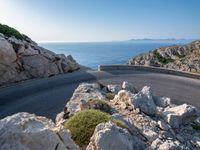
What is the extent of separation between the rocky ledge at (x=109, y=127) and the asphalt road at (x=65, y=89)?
15.7 ft

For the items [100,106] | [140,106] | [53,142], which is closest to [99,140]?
[53,142]

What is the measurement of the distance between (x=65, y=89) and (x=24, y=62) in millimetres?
7620

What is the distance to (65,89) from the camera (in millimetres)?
28672

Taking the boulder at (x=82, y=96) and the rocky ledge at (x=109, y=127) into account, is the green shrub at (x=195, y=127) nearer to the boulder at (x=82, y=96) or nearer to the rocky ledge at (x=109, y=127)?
the rocky ledge at (x=109, y=127)

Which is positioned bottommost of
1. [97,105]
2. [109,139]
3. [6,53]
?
[97,105]

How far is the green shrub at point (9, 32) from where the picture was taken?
35.1 m

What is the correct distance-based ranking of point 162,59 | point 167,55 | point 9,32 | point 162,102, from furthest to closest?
point 167,55, point 162,59, point 9,32, point 162,102

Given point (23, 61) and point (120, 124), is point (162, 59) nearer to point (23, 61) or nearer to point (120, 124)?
point (23, 61)

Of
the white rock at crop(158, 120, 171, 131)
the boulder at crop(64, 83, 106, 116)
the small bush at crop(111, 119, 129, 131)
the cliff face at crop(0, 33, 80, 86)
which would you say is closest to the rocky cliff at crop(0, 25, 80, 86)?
the cliff face at crop(0, 33, 80, 86)

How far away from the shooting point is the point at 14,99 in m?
25.8

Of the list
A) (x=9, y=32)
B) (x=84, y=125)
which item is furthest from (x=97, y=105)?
(x=9, y=32)

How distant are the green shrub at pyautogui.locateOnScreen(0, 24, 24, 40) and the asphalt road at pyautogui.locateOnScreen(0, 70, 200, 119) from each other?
6.73 m

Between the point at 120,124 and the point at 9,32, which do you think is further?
the point at 9,32

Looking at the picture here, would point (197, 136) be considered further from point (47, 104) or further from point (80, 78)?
point (80, 78)
